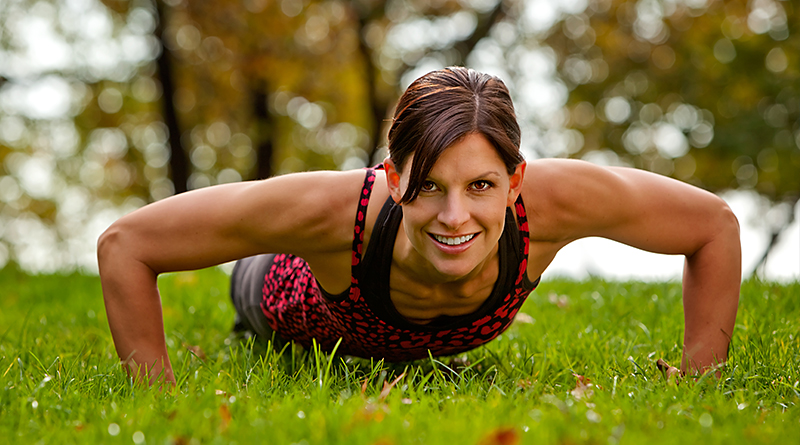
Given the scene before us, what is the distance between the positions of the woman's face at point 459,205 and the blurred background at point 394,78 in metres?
10.0

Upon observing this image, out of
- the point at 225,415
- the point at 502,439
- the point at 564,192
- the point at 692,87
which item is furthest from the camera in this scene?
the point at 692,87

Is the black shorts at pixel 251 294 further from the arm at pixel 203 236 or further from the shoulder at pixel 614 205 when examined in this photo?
the shoulder at pixel 614 205

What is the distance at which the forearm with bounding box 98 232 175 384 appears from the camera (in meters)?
2.81

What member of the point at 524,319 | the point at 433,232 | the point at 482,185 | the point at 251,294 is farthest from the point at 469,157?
the point at 524,319

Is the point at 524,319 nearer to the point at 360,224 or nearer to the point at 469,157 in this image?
the point at 360,224

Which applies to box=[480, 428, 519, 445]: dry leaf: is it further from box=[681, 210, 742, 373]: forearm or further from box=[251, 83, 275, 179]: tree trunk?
box=[251, 83, 275, 179]: tree trunk

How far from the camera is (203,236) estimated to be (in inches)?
Result: 106

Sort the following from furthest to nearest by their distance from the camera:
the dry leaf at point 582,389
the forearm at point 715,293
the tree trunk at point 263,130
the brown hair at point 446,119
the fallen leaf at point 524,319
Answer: the tree trunk at point 263,130 < the fallen leaf at point 524,319 < the forearm at point 715,293 < the dry leaf at point 582,389 < the brown hair at point 446,119

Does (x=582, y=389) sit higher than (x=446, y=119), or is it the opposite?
(x=446, y=119)

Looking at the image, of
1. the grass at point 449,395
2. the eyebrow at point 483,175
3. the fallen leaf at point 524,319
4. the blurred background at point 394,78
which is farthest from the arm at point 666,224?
A: the blurred background at point 394,78

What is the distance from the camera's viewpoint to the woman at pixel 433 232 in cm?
236

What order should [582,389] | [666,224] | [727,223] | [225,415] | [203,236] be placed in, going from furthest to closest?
[727,223] → [666,224] → [203,236] → [582,389] → [225,415]

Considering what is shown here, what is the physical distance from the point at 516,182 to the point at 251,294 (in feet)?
6.92

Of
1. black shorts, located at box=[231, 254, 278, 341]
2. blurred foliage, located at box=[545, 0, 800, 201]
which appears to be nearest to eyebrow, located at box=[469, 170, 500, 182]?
black shorts, located at box=[231, 254, 278, 341]
